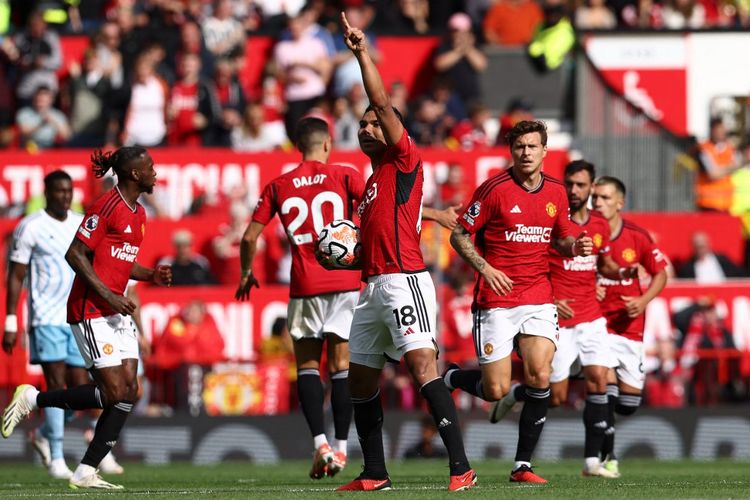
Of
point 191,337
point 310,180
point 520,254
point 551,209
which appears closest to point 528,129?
point 551,209

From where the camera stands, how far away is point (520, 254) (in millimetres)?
11672

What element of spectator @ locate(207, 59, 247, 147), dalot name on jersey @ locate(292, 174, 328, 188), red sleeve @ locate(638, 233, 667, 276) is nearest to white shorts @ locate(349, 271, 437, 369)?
dalot name on jersey @ locate(292, 174, 328, 188)

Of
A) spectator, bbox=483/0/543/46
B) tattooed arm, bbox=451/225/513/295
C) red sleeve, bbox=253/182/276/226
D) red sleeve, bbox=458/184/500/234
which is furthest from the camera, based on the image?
→ spectator, bbox=483/0/543/46

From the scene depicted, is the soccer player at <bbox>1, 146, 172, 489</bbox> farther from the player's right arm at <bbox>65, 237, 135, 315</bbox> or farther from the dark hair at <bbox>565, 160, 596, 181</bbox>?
the dark hair at <bbox>565, 160, 596, 181</bbox>

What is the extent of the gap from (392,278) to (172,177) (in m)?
11.2

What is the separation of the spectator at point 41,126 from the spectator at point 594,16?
317 inches

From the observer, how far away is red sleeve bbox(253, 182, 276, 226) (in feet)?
42.0

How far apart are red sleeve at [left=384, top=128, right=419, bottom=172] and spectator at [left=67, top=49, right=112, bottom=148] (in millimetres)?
12397

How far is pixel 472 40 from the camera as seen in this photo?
23.9 meters

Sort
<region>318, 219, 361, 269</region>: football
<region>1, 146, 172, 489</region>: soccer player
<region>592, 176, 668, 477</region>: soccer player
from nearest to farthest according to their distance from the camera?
<region>318, 219, 361, 269</region>: football, <region>1, 146, 172, 489</region>: soccer player, <region>592, 176, 668, 477</region>: soccer player

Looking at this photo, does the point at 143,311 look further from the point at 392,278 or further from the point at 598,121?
the point at 392,278

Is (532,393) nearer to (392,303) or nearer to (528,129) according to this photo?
(392,303)

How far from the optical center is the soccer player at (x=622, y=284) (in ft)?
46.1

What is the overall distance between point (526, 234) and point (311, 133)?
232 cm
